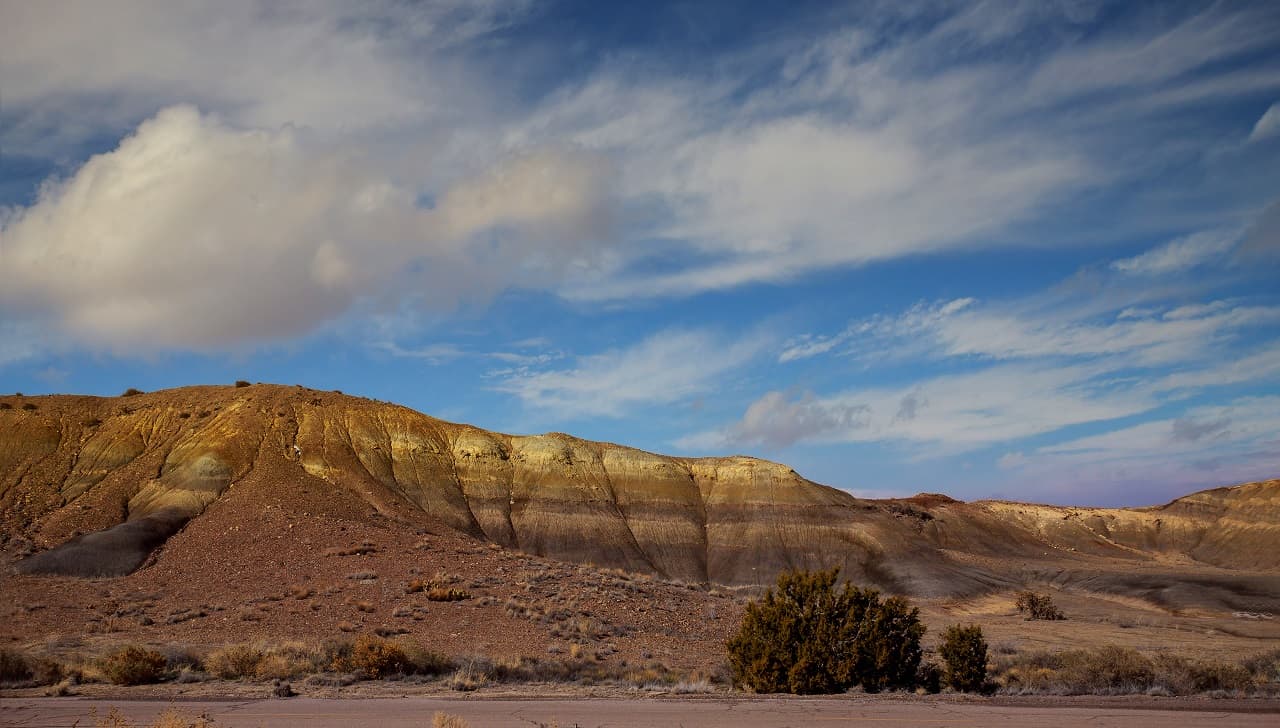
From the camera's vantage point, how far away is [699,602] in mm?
39344

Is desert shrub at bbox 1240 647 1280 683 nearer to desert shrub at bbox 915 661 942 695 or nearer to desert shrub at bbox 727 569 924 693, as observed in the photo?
desert shrub at bbox 915 661 942 695

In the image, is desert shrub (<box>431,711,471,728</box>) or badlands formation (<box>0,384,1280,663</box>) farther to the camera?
badlands formation (<box>0,384,1280,663</box>)

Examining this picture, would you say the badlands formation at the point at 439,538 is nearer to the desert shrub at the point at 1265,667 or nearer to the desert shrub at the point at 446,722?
the desert shrub at the point at 446,722

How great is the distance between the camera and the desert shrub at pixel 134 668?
67.6 feet

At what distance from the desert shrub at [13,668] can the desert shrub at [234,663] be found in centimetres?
386

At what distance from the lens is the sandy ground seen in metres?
15.4

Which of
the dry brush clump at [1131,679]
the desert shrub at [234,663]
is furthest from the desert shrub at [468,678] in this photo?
the dry brush clump at [1131,679]

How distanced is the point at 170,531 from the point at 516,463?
34255 millimetres

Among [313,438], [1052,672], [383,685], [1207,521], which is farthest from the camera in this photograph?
[1207,521]

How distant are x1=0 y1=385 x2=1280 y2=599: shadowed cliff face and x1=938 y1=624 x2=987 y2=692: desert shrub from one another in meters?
33.3

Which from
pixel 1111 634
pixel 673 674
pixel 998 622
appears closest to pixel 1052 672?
pixel 673 674

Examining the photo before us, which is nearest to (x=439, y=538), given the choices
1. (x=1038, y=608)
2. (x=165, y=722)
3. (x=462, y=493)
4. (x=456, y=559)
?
(x=456, y=559)

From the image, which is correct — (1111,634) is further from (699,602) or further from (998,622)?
(699,602)

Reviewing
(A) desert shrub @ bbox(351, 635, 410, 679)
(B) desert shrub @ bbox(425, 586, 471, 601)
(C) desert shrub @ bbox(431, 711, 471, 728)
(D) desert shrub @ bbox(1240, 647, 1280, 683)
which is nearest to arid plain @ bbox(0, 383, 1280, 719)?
(B) desert shrub @ bbox(425, 586, 471, 601)
